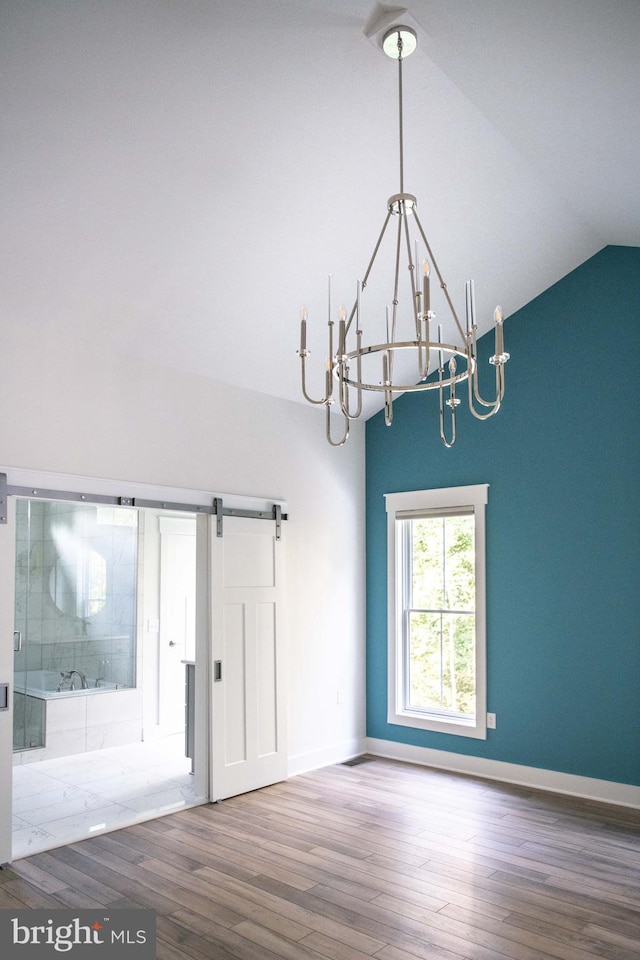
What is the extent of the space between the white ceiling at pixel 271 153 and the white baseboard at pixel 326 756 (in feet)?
9.62

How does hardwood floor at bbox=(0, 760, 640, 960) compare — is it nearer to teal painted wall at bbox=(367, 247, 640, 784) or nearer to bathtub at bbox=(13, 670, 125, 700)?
teal painted wall at bbox=(367, 247, 640, 784)

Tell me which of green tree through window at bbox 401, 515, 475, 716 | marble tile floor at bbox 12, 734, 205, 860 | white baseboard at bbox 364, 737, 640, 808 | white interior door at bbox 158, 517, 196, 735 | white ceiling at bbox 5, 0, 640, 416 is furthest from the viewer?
white interior door at bbox 158, 517, 196, 735

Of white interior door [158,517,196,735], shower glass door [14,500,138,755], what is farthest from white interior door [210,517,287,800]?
shower glass door [14,500,138,755]

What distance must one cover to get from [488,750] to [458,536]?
61.3 inches

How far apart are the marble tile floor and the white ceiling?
279 cm

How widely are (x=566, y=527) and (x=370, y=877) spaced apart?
2601 millimetres

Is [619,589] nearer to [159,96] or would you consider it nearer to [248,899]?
[248,899]

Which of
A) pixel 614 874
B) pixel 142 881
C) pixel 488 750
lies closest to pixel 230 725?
pixel 142 881

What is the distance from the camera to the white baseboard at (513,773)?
474cm

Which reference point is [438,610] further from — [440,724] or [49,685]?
[49,685]

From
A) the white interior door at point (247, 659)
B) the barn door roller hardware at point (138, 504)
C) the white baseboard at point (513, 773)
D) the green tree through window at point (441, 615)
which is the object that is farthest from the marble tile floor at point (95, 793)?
the green tree through window at point (441, 615)

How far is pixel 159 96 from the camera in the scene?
299cm

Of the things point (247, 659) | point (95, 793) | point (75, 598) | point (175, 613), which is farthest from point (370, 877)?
point (75, 598)

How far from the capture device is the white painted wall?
4094 millimetres
